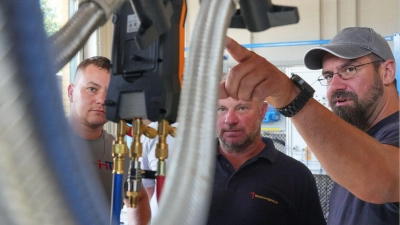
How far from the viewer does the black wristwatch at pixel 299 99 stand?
837 mm

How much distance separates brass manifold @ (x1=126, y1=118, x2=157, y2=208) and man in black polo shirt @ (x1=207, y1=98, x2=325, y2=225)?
822 millimetres

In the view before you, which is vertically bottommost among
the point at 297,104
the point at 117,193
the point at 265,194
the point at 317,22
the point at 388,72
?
the point at 265,194

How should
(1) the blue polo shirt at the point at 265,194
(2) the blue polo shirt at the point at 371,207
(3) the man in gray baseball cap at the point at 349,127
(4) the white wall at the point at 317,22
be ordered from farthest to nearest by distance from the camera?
(4) the white wall at the point at 317,22 < (1) the blue polo shirt at the point at 265,194 < (2) the blue polo shirt at the point at 371,207 < (3) the man in gray baseball cap at the point at 349,127

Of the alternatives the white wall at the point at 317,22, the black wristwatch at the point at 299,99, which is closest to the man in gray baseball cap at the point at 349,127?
the black wristwatch at the point at 299,99

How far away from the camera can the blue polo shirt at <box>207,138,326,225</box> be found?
134 cm

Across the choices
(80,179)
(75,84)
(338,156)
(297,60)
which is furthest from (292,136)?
(80,179)

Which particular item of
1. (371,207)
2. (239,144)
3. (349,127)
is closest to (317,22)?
(239,144)

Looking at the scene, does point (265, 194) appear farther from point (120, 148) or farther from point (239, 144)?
point (120, 148)

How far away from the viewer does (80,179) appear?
0.95 ft

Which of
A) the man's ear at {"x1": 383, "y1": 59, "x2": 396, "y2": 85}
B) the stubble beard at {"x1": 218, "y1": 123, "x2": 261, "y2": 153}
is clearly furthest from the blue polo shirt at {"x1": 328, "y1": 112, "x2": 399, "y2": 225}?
the stubble beard at {"x1": 218, "y1": 123, "x2": 261, "y2": 153}

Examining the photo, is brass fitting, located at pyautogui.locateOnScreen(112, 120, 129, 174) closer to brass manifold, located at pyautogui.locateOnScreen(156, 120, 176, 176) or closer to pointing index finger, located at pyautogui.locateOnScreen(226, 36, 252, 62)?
brass manifold, located at pyautogui.locateOnScreen(156, 120, 176, 176)

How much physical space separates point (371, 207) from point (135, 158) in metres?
0.66

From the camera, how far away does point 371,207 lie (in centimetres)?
98

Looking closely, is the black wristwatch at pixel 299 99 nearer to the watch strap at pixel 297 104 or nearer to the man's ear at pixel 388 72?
the watch strap at pixel 297 104
